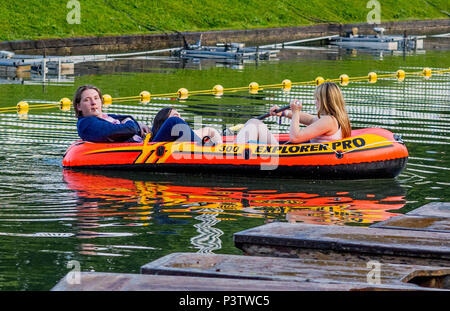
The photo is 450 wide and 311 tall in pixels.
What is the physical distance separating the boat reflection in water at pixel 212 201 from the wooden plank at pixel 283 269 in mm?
2311

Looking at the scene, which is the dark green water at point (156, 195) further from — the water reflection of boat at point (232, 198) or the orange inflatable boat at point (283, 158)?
the orange inflatable boat at point (283, 158)

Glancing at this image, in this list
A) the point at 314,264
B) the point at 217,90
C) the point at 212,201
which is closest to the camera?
the point at 314,264

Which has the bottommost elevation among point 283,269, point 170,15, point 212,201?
point 212,201

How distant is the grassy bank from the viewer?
3266 cm

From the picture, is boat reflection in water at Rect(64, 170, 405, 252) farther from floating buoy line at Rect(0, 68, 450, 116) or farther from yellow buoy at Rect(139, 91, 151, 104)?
yellow buoy at Rect(139, 91, 151, 104)

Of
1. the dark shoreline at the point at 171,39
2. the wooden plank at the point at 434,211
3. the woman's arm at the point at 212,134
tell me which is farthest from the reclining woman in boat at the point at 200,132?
the dark shoreline at the point at 171,39

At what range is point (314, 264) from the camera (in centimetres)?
571

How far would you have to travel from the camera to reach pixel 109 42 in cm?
3347

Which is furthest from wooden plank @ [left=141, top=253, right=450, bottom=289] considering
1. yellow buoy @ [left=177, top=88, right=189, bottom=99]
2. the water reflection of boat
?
yellow buoy @ [left=177, top=88, right=189, bottom=99]

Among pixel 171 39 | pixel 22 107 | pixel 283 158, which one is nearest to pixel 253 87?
pixel 22 107

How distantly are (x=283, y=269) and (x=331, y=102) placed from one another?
650 cm

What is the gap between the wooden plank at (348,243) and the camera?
609cm

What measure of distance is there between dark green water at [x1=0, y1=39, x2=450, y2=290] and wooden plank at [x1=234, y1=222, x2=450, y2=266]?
1244 mm

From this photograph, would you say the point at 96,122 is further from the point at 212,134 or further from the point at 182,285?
the point at 182,285
